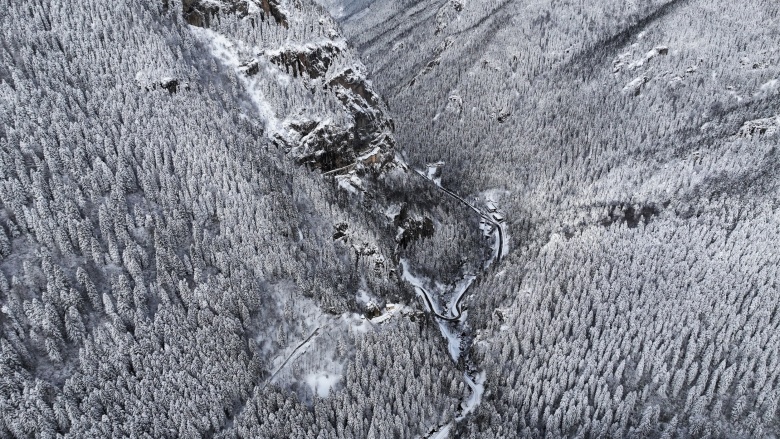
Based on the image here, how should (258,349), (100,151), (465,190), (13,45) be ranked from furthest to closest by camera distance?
(465,190) → (13,45) → (100,151) → (258,349)

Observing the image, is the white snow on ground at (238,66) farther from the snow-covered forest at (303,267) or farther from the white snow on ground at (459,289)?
the white snow on ground at (459,289)

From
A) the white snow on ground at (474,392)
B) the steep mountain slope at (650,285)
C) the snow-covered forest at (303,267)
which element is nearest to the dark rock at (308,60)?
the snow-covered forest at (303,267)

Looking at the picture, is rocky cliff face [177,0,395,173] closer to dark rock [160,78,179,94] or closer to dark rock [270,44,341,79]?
dark rock [270,44,341,79]

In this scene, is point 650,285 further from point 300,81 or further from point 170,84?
point 170,84

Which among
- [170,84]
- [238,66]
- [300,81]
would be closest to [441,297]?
[300,81]

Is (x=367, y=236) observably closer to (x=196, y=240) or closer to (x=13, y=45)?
(x=196, y=240)

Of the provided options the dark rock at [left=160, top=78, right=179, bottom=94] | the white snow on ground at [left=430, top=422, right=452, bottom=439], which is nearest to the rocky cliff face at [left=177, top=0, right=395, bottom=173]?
the dark rock at [left=160, top=78, right=179, bottom=94]

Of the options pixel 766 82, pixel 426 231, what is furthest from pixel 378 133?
pixel 766 82
